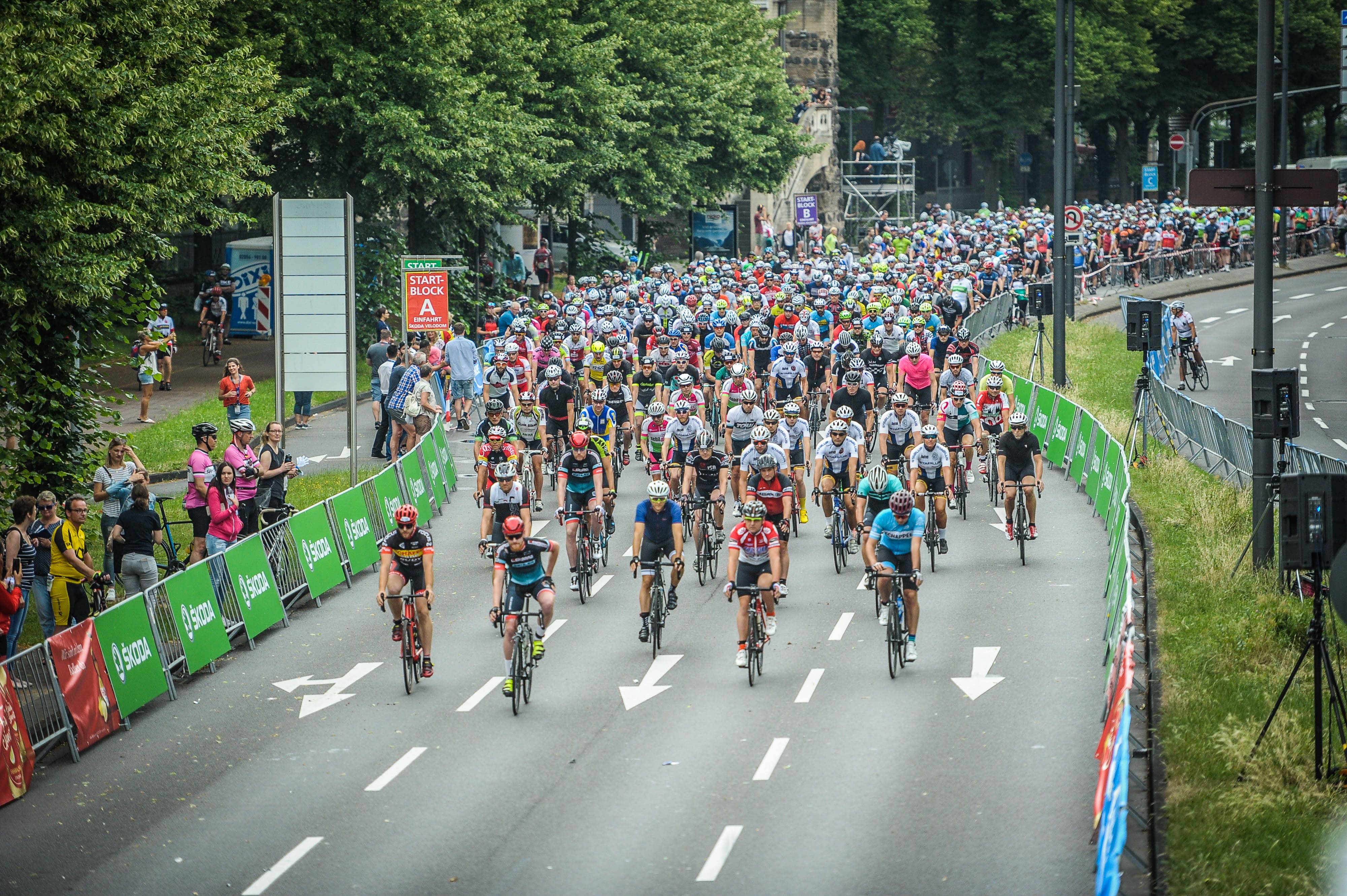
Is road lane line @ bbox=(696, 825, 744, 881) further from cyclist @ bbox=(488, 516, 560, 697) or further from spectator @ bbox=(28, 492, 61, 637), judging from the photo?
spectator @ bbox=(28, 492, 61, 637)

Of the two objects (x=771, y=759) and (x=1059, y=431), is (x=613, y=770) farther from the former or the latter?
(x=1059, y=431)

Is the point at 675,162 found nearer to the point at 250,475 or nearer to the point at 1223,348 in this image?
the point at 1223,348

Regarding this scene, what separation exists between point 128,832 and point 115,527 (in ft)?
19.4

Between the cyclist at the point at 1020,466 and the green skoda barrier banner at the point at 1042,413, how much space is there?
7.63 m

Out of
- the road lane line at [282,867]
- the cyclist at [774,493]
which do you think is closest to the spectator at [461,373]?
the cyclist at [774,493]

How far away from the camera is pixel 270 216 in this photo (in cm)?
4091

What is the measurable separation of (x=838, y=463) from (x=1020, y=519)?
7.99 feet

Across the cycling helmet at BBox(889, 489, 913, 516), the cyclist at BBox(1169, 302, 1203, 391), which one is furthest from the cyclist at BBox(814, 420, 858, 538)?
the cyclist at BBox(1169, 302, 1203, 391)

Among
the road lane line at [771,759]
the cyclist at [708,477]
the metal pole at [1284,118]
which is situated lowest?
the road lane line at [771,759]

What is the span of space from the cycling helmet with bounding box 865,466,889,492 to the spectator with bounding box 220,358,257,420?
11659mm

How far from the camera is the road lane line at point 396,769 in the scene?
14.1 m

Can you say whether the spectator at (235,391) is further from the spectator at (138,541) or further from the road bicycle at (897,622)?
the road bicycle at (897,622)

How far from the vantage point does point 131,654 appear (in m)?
16.3

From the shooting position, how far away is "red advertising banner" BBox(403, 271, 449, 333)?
105 ft
